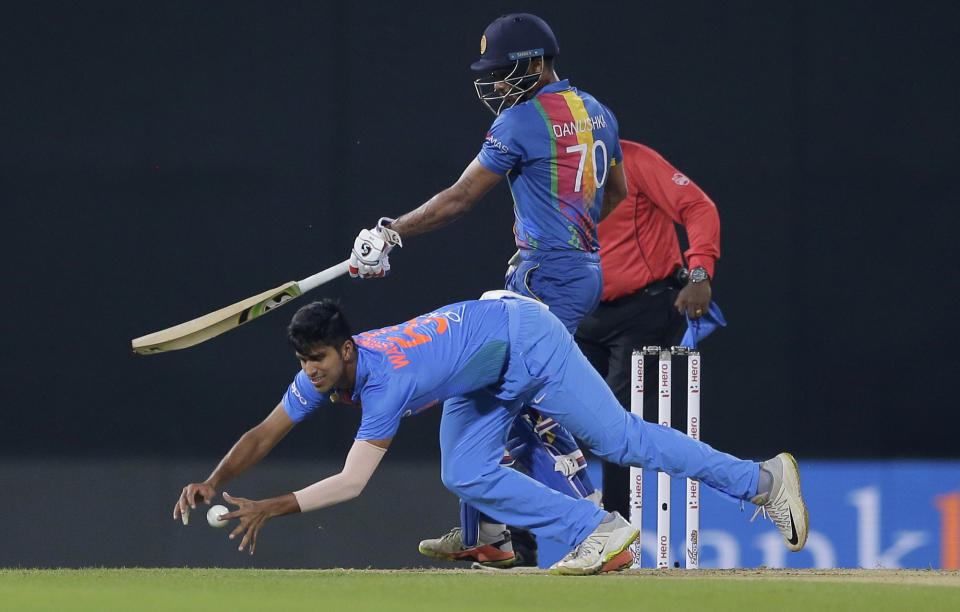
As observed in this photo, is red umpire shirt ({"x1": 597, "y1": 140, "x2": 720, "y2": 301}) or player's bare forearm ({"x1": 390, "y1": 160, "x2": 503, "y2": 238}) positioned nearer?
player's bare forearm ({"x1": 390, "y1": 160, "x2": 503, "y2": 238})

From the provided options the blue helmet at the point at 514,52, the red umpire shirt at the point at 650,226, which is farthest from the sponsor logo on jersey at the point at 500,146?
the red umpire shirt at the point at 650,226

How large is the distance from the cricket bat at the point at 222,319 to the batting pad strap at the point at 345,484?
69 cm

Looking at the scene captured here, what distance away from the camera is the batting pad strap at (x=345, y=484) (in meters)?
3.58

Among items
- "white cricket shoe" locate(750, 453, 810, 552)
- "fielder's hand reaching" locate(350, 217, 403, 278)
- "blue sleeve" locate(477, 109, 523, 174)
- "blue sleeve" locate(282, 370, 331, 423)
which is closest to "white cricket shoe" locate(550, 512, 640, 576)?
"white cricket shoe" locate(750, 453, 810, 552)

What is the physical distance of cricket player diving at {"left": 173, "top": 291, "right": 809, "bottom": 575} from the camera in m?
3.77

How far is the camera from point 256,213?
5719mm

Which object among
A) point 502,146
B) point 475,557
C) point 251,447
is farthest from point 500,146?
point 475,557

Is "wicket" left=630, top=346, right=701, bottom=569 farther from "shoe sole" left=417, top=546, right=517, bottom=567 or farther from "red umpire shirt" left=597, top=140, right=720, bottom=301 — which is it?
"shoe sole" left=417, top=546, right=517, bottom=567

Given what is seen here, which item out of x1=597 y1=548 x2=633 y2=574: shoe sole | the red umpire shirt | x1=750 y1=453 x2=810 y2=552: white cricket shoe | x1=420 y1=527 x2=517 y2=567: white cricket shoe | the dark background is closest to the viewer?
x1=597 y1=548 x2=633 y2=574: shoe sole

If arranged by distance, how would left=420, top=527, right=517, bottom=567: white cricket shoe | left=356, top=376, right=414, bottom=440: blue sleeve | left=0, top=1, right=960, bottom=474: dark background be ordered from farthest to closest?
left=0, top=1, right=960, bottom=474: dark background → left=420, top=527, right=517, bottom=567: white cricket shoe → left=356, top=376, right=414, bottom=440: blue sleeve

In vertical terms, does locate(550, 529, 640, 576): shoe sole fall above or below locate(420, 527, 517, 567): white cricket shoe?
above

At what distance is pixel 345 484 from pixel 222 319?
33.1 inches

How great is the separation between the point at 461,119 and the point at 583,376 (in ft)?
6.72

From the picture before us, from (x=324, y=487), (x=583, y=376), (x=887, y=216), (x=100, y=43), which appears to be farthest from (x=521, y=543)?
(x=100, y=43)
